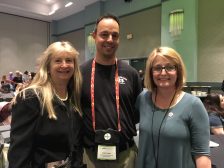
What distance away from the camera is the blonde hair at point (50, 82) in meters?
1.37

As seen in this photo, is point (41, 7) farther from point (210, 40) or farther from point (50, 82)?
point (50, 82)

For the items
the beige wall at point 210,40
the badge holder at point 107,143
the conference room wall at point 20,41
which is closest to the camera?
the badge holder at point 107,143

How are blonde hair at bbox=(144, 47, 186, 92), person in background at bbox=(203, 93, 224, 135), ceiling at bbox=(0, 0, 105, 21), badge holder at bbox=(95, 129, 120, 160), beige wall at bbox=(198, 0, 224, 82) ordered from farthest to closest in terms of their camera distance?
ceiling at bbox=(0, 0, 105, 21) < beige wall at bbox=(198, 0, 224, 82) < person in background at bbox=(203, 93, 224, 135) < badge holder at bbox=(95, 129, 120, 160) < blonde hair at bbox=(144, 47, 186, 92)

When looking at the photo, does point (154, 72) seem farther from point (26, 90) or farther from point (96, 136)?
point (26, 90)

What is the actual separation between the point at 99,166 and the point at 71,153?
0.31 metres

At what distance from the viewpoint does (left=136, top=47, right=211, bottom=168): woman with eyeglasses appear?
54.5 inches

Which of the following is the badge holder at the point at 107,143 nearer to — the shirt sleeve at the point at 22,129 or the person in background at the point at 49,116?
the person in background at the point at 49,116

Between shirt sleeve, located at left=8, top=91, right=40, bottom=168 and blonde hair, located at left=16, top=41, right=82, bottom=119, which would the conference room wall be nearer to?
blonde hair, located at left=16, top=41, right=82, bottom=119

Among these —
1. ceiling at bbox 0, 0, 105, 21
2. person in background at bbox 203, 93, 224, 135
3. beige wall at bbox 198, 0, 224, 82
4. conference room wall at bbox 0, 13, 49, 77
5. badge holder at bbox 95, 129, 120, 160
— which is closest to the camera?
badge holder at bbox 95, 129, 120, 160

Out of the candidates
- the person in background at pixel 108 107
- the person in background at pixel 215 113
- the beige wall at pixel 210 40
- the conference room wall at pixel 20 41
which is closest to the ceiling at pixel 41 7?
the conference room wall at pixel 20 41

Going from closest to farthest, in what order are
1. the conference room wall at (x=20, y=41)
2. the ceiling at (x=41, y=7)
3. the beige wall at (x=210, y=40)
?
1. the beige wall at (x=210, y=40)
2. the ceiling at (x=41, y=7)
3. the conference room wall at (x=20, y=41)

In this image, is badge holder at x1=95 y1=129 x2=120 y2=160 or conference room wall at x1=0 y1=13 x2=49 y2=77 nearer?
badge holder at x1=95 y1=129 x2=120 y2=160

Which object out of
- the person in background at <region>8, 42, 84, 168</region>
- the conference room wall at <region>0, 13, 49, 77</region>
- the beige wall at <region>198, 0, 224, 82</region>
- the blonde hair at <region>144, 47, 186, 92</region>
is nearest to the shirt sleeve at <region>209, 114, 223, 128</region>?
the blonde hair at <region>144, 47, 186, 92</region>

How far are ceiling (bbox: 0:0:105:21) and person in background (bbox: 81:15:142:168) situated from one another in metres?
8.29
